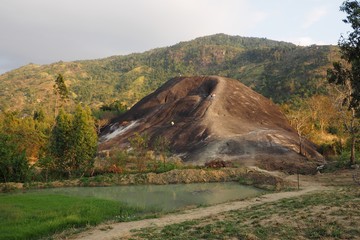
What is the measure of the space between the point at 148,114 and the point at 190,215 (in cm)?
5635

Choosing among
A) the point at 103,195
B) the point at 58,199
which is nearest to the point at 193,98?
the point at 103,195

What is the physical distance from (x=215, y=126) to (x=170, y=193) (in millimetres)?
30696

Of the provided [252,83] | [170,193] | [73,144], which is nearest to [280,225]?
[170,193]

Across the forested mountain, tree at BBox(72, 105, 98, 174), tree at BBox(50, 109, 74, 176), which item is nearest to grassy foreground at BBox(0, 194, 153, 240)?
tree at BBox(72, 105, 98, 174)

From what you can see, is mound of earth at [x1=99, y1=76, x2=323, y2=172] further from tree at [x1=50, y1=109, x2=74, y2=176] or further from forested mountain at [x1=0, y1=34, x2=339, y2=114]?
forested mountain at [x1=0, y1=34, x2=339, y2=114]

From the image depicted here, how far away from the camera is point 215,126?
Result: 6081 centimetres

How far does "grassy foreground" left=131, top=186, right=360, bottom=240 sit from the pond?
335 inches

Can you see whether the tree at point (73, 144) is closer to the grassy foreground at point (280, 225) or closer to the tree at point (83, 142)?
the tree at point (83, 142)

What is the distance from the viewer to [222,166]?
45.5 m

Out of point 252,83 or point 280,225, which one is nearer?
point 280,225

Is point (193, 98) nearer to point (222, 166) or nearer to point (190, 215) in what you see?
point (222, 166)

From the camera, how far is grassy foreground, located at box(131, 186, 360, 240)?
12.7 meters

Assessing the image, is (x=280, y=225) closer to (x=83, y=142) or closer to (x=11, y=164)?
(x=83, y=142)

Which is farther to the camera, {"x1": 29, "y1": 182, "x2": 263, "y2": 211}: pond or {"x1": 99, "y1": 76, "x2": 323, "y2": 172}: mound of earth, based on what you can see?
{"x1": 99, "y1": 76, "x2": 323, "y2": 172}: mound of earth
